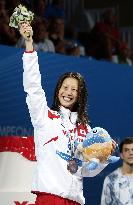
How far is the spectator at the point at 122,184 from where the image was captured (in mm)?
5473

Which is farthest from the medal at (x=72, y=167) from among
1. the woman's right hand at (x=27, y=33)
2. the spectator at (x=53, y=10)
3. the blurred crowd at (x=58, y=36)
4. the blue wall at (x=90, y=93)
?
the spectator at (x=53, y=10)

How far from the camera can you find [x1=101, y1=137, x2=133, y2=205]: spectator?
5.47 meters

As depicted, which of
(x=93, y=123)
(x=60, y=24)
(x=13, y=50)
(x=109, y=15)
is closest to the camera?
(x=13, y=50)

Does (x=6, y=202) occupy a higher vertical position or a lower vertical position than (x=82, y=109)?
lower

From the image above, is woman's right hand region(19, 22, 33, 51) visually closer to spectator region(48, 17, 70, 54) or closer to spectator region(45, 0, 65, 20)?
spectator region(48, 17, 70, 54)

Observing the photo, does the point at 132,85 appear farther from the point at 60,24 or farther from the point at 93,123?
the point at 60,24

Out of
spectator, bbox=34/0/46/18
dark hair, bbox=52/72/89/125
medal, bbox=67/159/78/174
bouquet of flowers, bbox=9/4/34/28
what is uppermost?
spectator, bbox=34/0/46/18

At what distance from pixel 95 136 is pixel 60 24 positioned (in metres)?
4.08

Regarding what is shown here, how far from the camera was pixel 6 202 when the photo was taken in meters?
4.60

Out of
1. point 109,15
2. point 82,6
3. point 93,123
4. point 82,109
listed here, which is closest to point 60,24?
point 109,15

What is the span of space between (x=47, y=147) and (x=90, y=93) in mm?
2531

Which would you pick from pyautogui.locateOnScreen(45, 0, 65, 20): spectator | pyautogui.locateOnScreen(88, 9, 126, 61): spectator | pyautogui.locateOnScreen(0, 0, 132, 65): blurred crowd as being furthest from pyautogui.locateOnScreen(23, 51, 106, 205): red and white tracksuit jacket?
pyautogui.locateOnScreen(45, 0, 65, 20): spectator

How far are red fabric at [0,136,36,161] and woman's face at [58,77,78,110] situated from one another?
3.19 ft

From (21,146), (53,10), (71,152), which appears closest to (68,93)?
(71,152)
